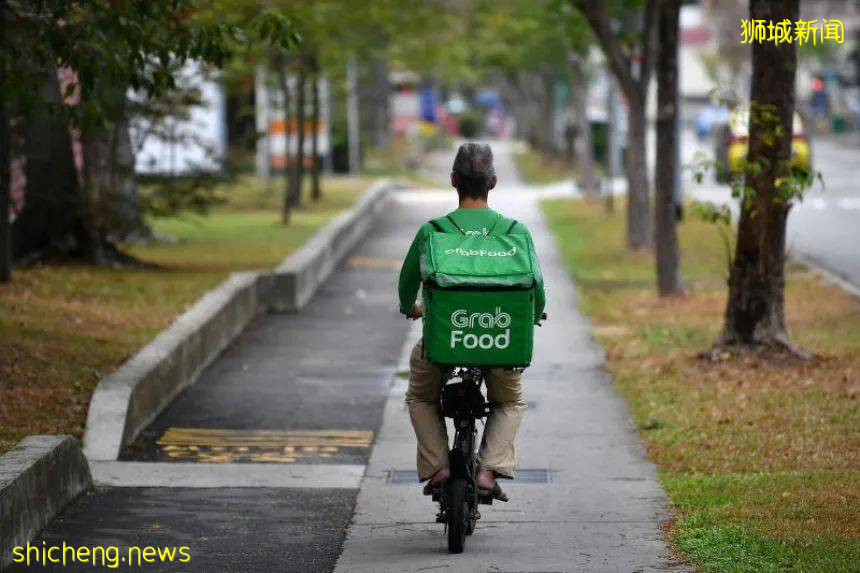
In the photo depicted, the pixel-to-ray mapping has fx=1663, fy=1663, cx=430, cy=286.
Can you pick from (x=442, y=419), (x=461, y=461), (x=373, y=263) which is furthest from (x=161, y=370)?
(x=373, y=263)

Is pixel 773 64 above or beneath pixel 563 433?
above

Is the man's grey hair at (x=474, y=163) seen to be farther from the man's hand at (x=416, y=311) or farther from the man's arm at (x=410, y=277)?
the man's hand at (x=416, y=311)

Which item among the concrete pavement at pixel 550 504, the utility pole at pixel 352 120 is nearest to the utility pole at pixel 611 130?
the utility pole at pixel 352 120

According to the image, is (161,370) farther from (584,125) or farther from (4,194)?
(584,125)

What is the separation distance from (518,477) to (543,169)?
150 feet

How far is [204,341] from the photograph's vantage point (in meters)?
13.2

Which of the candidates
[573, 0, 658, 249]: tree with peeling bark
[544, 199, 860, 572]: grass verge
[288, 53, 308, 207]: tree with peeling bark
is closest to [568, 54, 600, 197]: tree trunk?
[288, 53, 308, 207]: tree with peeling bark

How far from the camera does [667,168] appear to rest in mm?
17297

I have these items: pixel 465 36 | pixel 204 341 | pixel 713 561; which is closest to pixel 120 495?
pixel 713 561

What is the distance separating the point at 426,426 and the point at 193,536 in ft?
4.04

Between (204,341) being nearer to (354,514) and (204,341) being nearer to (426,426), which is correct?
(354,514)

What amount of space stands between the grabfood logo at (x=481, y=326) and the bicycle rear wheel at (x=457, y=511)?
2.11 feet

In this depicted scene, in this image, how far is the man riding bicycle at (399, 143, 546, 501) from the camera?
7180 mm

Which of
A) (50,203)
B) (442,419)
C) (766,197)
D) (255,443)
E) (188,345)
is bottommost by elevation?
(255,443)
